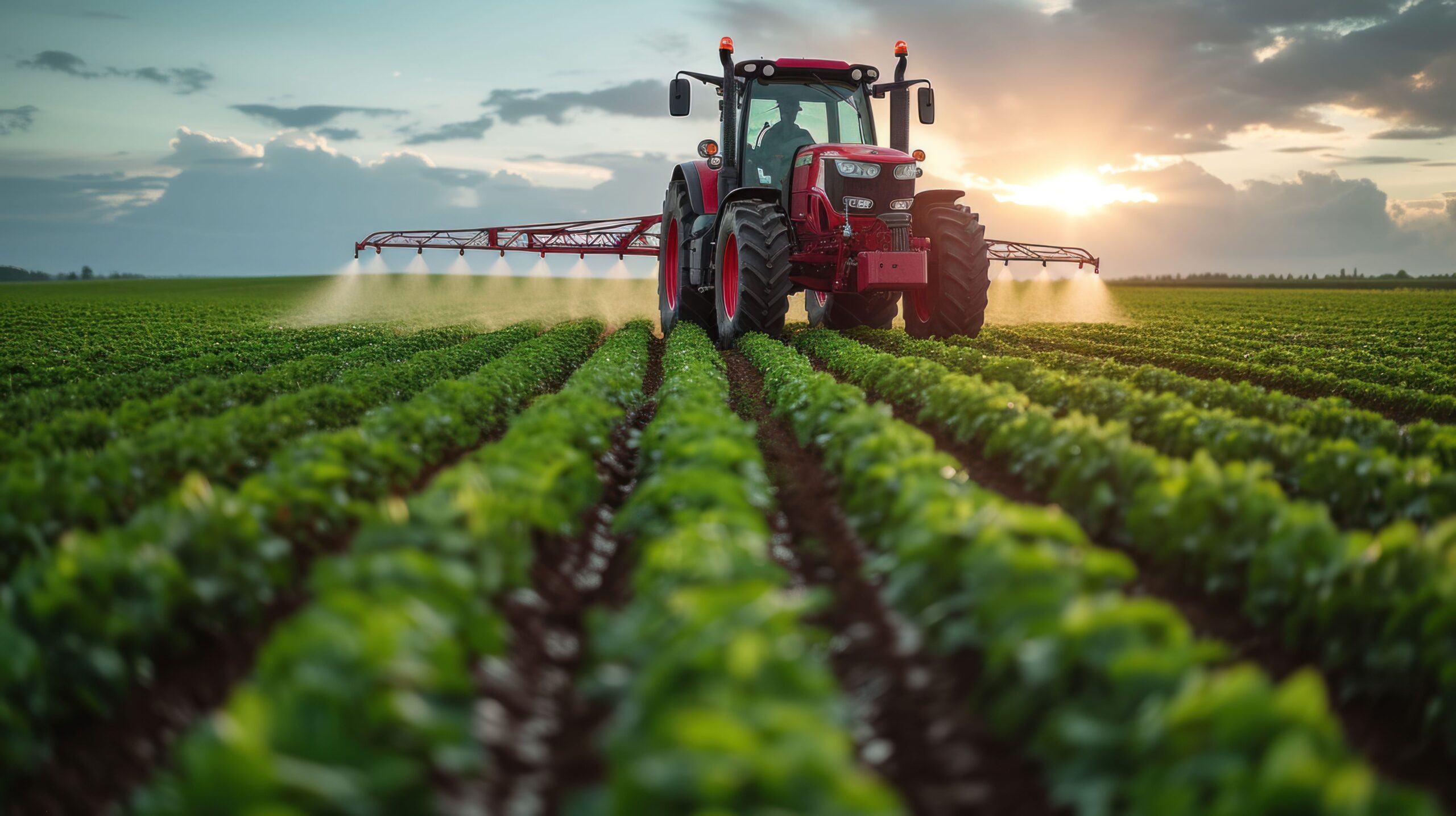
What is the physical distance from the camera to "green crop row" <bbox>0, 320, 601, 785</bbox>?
3133 mm

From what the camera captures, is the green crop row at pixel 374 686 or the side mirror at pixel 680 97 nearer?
the green crop row at pixel 374 686

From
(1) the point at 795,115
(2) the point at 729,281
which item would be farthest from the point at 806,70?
(2) the point at 729,281

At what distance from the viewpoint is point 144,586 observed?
3469 millimetres

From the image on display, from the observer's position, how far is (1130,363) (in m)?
16.5

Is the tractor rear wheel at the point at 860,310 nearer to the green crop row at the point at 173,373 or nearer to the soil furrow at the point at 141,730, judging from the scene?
the green crop row at the point at 173,373

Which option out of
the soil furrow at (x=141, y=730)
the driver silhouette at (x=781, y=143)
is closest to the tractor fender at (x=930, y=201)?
the driver silhouette at (x=781, y=143)

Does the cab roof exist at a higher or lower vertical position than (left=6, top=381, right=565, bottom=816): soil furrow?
higher

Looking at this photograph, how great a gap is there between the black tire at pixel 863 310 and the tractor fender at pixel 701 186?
320cm

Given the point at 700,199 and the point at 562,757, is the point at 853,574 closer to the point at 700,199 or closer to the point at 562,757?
the point at 562,757

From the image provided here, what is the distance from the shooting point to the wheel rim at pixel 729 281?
45.2 feet

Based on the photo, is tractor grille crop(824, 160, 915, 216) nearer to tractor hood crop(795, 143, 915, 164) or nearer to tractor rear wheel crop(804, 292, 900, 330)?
tractor hood crop(795, 143, 915, 164)

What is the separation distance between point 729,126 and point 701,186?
75.2 inches

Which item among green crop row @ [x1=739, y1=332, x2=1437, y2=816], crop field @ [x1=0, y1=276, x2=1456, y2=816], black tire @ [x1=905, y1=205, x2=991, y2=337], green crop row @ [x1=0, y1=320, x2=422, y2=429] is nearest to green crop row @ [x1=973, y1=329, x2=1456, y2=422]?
black tire @ [x1=905, y1=205, x2=991, y2=337]

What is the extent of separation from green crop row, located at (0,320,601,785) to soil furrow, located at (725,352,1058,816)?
8.37 feet
